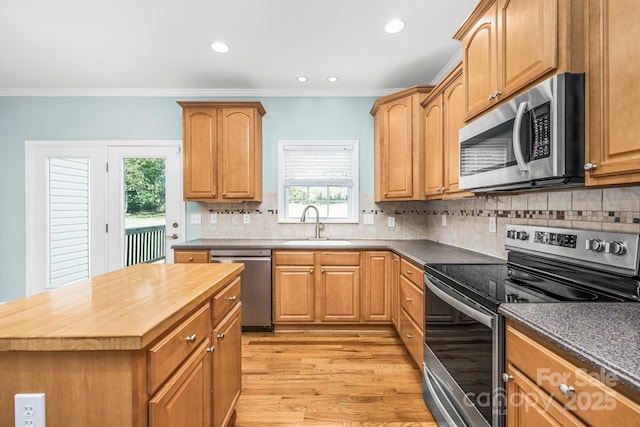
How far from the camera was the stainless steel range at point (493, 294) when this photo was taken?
119 centimetres

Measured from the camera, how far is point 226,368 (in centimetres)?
158

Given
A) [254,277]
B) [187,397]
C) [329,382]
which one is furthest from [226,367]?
[254,277]

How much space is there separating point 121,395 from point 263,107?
3343mm

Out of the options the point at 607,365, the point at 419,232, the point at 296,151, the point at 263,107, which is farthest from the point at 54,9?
the point at 419,232

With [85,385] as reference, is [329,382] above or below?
below

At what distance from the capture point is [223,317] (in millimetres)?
1558

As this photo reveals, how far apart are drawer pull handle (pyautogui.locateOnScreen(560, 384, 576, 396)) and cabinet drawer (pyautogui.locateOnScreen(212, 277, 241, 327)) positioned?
1.29m

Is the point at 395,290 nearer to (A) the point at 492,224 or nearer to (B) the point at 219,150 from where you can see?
(A) the point at 492,224

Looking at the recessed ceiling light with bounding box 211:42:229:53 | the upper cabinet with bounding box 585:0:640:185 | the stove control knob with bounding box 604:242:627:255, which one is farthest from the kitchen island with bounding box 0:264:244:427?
the recessed ceiling light with bounding box 211:42:229:53

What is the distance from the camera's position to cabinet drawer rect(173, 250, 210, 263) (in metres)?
3.12

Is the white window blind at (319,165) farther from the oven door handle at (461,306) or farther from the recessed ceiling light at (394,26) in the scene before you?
the oven door handle at (461,306)

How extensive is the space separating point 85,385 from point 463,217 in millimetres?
2818

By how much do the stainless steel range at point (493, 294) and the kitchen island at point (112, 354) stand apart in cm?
115

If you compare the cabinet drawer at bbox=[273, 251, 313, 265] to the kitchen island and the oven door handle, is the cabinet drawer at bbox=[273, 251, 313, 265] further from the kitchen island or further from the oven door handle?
the kitchen island
